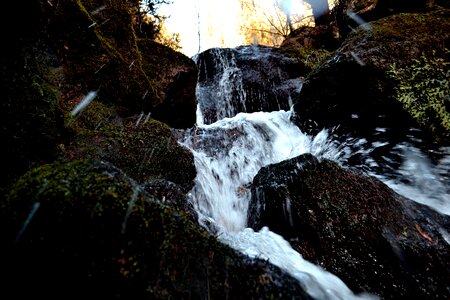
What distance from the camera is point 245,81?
1062 cm

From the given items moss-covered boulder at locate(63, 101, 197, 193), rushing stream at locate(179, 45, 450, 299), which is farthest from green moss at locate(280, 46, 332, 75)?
moss-covered boulder at locate(63, 101, 197, 193)

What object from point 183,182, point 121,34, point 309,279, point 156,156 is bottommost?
point 309,279

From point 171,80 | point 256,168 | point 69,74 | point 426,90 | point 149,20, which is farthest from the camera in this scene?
point 149,20

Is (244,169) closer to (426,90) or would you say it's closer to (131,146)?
(131,146)

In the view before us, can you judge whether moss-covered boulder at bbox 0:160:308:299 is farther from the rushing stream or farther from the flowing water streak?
the flowing water streak

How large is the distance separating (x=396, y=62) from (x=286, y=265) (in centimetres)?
475

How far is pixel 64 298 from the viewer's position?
1.16 meters

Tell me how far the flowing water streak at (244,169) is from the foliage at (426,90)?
148 cm

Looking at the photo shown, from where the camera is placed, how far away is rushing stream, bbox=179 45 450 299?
254 cm

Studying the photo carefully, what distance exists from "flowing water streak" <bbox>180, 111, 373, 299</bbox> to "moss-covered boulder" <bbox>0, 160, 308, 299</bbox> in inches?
38.1

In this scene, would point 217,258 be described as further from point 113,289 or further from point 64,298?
point 64,298

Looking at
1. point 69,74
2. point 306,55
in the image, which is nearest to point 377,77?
point 69,74

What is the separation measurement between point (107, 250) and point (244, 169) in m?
4.98

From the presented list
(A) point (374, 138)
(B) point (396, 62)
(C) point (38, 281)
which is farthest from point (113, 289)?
(B) point (396, 62)
